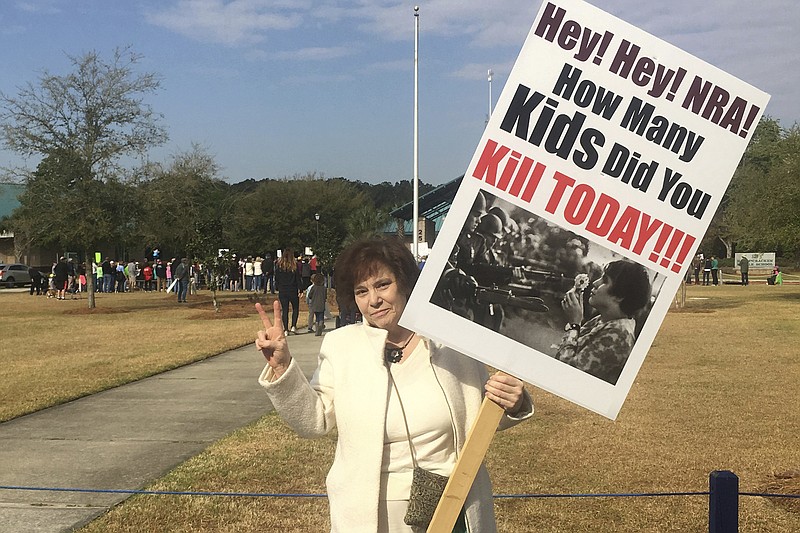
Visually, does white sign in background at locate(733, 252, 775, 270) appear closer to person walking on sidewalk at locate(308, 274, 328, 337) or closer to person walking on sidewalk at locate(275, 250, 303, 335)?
person walking on sidewalk at locate(308, 274, 328, 337)

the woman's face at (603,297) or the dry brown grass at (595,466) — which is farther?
the dry brown grass at (595,466)

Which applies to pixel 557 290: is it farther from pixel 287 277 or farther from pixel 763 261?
pixel 763 261

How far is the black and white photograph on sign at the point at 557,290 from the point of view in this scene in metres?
2.40

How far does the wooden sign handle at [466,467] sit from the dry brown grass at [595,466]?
3410 mm

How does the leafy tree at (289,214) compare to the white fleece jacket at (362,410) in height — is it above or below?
above

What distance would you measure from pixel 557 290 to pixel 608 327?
7.1 inches

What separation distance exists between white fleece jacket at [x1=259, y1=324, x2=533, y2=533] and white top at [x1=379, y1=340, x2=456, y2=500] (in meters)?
0.04

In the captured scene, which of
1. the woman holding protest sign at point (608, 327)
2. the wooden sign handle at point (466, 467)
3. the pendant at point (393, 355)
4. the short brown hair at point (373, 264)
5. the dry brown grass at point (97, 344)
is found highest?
the short brown hair at point (373, 264)

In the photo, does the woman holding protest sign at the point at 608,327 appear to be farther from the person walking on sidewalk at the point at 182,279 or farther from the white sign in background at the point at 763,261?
the white sign in background at the point at 763,261

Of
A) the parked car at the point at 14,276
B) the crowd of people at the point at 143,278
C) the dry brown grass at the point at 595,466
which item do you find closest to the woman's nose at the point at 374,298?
the dry brown grass at the point at 595,466

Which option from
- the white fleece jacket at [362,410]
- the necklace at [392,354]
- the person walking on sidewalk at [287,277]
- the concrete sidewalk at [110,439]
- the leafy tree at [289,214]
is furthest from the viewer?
the leafy tree at [289,214]

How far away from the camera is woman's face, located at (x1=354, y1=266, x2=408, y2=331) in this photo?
109 inches

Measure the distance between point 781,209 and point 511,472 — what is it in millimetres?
25811

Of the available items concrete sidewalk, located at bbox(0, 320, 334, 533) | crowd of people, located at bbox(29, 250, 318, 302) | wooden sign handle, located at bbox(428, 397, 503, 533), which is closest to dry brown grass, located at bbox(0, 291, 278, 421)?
concrete sidewalk, located at bbox(0, 320, 334, 533)
